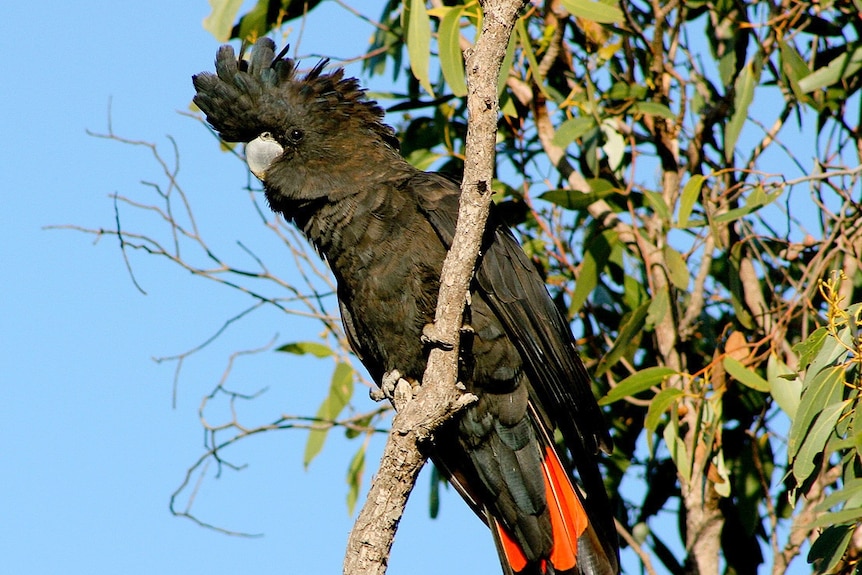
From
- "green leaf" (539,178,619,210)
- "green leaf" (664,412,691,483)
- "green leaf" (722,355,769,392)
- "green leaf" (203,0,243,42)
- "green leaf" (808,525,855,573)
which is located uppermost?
"green leaf" (203,0,243,42)

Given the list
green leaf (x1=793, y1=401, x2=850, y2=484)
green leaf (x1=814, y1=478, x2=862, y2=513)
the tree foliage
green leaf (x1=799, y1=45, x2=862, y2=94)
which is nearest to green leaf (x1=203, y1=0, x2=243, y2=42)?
the tree foliage

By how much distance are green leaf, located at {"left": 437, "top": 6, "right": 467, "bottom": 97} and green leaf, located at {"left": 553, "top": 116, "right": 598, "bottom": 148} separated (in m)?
0.44

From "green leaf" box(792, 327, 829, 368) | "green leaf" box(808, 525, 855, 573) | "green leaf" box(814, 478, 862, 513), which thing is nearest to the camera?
"green leaf" box(814, 478, 862, 513)

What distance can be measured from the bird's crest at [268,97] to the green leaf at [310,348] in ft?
3.07

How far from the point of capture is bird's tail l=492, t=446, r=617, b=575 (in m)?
2.95

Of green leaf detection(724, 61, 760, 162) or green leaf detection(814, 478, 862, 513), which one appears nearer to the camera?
green leaf detection(814, 478, 862, 513)

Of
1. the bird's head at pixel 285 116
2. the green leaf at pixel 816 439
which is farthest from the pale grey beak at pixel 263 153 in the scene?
the green leaf at pixel 816 439

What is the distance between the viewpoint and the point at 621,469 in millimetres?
3436

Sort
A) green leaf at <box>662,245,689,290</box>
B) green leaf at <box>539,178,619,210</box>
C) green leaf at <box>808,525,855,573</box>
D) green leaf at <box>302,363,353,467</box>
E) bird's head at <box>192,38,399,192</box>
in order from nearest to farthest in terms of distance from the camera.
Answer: green leaf at <box>808,525,855,573</box> → bird's head at <box>192,38,399,192</box> → green leaf at <box>662,245,689,290</box> → green leaf at <box>539,178,619,210</box> → green leaf at <box>302,363,353,467</box>

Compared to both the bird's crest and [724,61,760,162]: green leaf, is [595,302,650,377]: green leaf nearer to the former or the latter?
[724,61,760,162]: green leaf

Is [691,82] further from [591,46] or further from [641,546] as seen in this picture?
[641,546]

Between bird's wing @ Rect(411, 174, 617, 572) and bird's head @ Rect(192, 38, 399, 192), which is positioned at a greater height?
bird's head @ Rect(192, 38, 399, 192)

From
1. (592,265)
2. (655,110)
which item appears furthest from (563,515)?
(655,110)

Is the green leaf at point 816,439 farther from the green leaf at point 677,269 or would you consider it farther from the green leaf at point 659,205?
the green leaf at point 659,205
